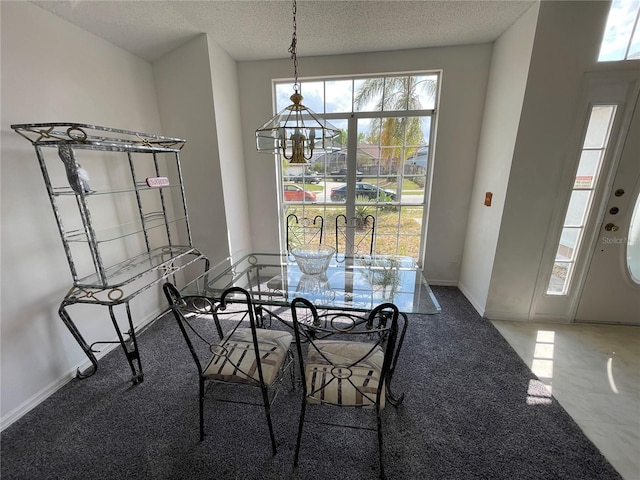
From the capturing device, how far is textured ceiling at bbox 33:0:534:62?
183 centimetres

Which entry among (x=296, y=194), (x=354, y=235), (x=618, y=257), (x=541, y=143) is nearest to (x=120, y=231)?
(x=296, y=194)

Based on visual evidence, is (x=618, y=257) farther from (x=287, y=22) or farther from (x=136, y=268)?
(x=136, y=268)

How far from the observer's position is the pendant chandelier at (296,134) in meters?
1.34

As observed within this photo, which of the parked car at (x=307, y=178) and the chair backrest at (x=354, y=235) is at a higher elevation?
the parked car at (x=307, y=178)

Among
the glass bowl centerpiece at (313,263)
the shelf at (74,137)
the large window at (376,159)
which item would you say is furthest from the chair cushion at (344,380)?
the large window at (376,159)

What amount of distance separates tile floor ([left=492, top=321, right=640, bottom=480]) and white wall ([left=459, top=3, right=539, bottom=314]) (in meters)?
0.52

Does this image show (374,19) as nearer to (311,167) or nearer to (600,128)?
(311,167)

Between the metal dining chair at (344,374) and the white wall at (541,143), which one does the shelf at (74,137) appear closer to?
the metal dining chair at (344,374)

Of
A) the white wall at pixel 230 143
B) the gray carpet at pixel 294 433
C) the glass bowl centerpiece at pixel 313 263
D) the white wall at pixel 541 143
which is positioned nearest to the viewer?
the gray carpet at pixel 294 433

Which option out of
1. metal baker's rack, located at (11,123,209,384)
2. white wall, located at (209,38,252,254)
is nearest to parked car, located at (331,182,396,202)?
white wall, located at (209,38,252,254)

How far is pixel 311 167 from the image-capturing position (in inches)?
122

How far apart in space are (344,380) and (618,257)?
263 cm

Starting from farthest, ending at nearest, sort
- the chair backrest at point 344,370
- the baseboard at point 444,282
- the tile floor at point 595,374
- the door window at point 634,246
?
the baseboard at point 444,282, the door window at point 634,246, the tile floor at point 595,374, the chair backrest at point 344,370

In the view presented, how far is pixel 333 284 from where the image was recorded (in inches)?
72.2
